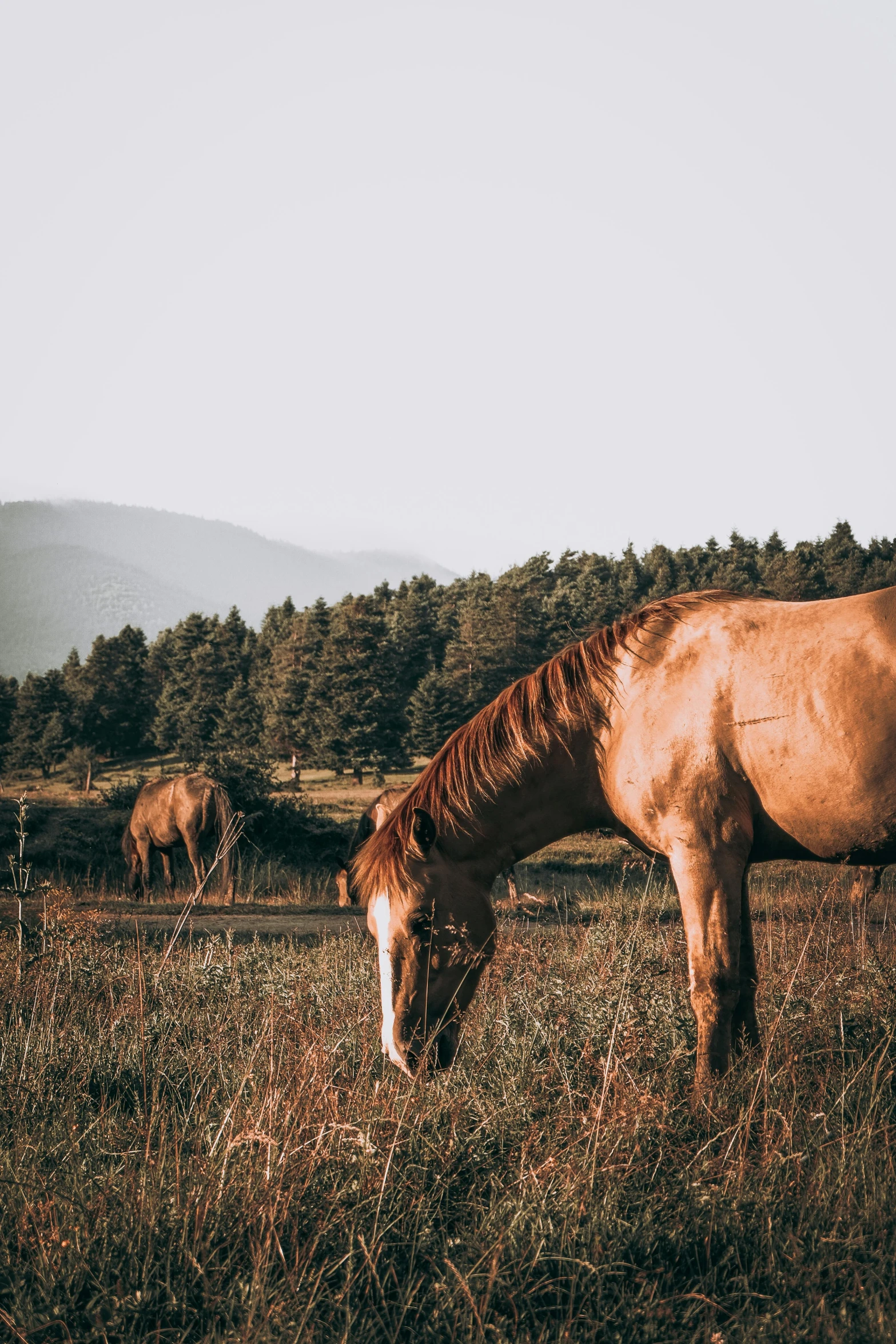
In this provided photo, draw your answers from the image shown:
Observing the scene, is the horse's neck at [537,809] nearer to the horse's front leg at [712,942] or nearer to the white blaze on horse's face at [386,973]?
the white blaze on horse's face at [386,973]

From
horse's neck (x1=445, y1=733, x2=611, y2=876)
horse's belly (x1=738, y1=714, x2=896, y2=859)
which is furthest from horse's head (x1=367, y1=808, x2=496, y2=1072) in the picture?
horse's belly (x1=738, y1=714, x2=896, y2=859)

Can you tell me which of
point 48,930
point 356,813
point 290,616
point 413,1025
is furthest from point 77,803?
point 290,616

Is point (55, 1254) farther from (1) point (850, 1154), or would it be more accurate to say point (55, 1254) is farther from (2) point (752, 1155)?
(1) point (850, 1154)

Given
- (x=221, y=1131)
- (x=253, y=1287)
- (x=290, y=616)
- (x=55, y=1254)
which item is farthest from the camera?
(x=290, y=616)

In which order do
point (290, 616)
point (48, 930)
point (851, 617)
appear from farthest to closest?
1. point (290, 616)
2. point (48, 930)
3. point (851, 617)

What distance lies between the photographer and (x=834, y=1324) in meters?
2.33

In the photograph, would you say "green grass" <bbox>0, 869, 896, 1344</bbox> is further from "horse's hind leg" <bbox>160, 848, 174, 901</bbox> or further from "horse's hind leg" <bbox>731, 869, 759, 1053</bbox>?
"horse's hind leg" <bbox>160, 848, 174, 901</bbox>

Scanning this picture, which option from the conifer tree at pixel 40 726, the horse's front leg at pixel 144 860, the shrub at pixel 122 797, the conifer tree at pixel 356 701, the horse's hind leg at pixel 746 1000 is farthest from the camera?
the conifer tree at pixel 40 726

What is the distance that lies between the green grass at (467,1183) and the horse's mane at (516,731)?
3.00ft

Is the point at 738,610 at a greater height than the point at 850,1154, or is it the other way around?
the point at 738,610

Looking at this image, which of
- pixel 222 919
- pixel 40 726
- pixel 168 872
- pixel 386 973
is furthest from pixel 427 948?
pixel 40 726

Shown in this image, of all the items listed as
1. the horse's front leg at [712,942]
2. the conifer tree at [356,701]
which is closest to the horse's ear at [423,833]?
the horse's front leg at [712,942]

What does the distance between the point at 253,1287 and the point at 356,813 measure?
114 ft

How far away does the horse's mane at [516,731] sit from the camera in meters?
4.20
